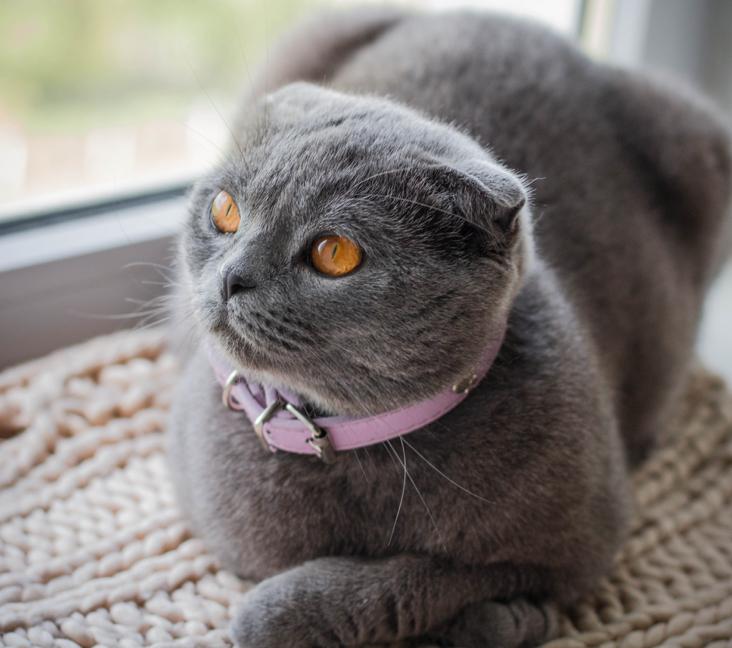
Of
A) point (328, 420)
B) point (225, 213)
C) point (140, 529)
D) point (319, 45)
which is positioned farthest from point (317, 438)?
point (319, 45)

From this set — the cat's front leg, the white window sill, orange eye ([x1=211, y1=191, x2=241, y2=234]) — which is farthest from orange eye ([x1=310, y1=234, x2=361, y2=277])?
the white window sill

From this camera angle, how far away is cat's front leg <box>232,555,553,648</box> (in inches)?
32.0

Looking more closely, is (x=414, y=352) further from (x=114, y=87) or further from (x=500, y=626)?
(x=114, y=87)

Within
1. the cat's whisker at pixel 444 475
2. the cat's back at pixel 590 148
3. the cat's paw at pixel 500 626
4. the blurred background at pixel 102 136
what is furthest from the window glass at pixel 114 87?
the cat's paw at pixel 500 626

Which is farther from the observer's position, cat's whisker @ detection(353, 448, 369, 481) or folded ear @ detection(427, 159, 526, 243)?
cat's whisker @ detection(353, 448, 369, 481)

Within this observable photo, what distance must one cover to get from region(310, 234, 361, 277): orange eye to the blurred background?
1.70 feet

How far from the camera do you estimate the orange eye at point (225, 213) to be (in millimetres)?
820

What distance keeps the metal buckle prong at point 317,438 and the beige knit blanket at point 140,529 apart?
0.77ft

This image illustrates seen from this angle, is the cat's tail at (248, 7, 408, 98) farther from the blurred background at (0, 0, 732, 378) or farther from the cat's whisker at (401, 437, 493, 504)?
the cat's whisker at (401, 437, 493, 504)

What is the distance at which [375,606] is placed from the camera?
0.82 m

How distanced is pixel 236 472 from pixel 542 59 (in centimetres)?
76

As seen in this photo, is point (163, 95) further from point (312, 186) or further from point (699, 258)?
point (699, 258)

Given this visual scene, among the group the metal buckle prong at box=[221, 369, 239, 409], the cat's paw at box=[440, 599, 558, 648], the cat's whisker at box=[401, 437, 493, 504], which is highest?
the metal buckle prong at box=[221, 369, 239, 409]

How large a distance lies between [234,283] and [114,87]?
2.68 ft
